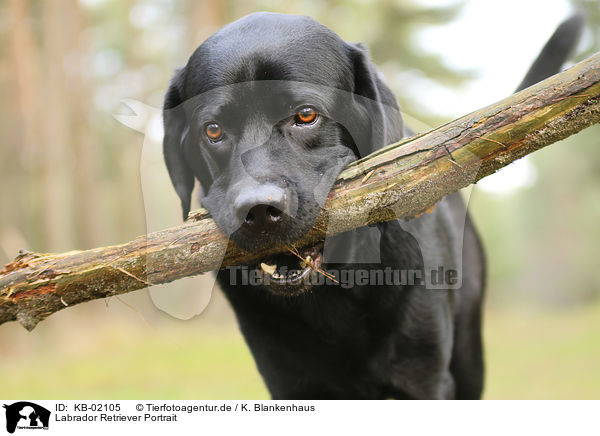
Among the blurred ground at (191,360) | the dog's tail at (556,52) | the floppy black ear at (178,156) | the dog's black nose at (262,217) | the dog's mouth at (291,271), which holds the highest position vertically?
the dog's tail at (556,52)

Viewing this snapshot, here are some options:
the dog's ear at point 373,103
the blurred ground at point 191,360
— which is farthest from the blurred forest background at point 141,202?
the dog's ear at point 373,103

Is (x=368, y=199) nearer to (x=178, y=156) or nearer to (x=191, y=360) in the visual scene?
(x=178, y=156)

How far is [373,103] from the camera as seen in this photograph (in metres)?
2.34

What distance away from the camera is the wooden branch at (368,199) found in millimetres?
1755

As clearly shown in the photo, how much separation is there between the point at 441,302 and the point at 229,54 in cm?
151

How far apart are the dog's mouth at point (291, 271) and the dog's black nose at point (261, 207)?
276mm

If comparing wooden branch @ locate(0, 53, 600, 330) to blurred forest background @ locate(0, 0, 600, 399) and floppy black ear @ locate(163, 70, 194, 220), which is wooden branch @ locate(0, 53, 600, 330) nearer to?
floppy black ear @ locate(163, 70, 194, 220)

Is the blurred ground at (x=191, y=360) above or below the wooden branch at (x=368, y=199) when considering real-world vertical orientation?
below

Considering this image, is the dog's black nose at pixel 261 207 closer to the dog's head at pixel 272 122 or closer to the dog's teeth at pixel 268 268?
the dog's head at pixel 272 122
